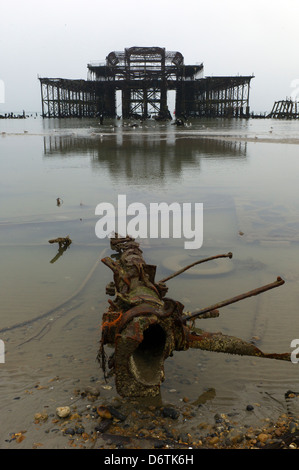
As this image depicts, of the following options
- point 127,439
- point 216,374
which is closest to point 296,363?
point 216,374

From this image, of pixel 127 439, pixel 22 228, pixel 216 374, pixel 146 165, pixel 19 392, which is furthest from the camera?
pixel 146 165

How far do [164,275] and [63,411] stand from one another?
2.90 metres

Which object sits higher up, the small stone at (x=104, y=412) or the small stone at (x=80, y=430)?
the small stone at (x=104, y=412)

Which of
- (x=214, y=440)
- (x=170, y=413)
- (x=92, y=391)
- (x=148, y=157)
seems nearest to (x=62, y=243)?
(x=92, y=391)

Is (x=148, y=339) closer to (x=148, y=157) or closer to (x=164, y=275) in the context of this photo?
(x=164, y=275)

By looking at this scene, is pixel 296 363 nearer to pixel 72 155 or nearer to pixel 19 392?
pixel 19 392

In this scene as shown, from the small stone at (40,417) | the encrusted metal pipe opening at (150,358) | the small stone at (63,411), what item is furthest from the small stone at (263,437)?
the small stone at (40,417)

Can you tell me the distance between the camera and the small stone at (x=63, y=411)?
2875mm

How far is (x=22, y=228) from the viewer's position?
7.76 metres

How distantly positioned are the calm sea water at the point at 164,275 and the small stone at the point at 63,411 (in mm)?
240

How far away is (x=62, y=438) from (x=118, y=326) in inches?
33.7

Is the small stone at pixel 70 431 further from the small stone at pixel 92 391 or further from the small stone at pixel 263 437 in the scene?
the small stone at pixel 263 437

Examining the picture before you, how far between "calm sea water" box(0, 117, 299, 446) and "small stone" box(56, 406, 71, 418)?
240 millimetres

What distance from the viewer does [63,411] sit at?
2.89 meters
